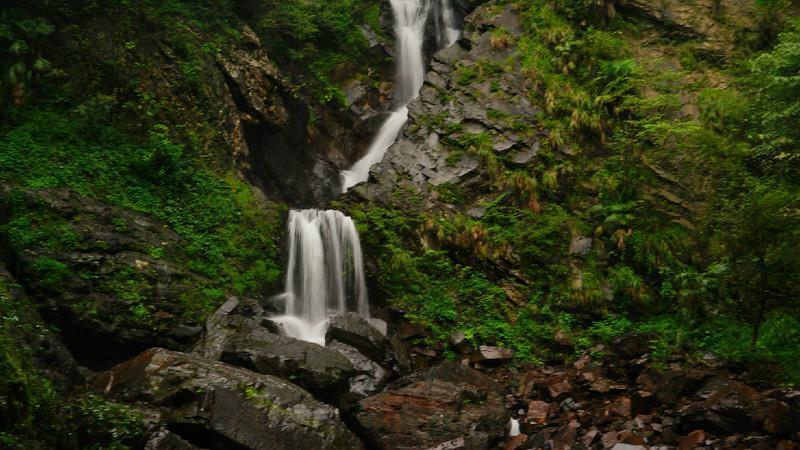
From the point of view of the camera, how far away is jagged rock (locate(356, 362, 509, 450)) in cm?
983

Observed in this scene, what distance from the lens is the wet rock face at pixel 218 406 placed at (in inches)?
291

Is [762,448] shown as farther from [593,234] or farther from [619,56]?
[619,56]

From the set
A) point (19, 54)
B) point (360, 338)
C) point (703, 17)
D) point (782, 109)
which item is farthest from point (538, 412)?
point (703, 17)

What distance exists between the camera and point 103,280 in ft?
36.1

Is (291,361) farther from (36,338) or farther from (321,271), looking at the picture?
(321,271)

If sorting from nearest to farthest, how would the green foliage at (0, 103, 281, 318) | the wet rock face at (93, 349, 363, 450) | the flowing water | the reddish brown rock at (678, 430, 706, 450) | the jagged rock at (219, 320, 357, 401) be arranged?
the wet rock face at (93, 349, 363, 450) < the reddish brown rock at (678, 430, 706, 450) < the jagged rock at (219, 320, 357, 401) < the green foliage at (0, 103, 281, 318) < the flowing water

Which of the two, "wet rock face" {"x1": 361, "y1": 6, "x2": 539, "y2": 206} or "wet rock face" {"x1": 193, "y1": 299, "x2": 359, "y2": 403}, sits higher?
"wet rock face" {"x1": 361, "y1": 6, "x2": 539, "y2": 206}

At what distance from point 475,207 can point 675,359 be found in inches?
257

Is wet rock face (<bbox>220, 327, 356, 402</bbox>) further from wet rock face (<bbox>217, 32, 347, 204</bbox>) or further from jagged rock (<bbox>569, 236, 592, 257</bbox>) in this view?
wet rock face (<bbox>217, 32, 347, 204</bbox>)

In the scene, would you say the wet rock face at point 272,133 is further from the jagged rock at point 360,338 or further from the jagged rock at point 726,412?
the jagged rock at point 726,412

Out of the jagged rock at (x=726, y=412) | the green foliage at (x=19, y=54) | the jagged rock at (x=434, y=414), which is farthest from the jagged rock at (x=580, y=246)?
the green foliage at (x=19, y=54)

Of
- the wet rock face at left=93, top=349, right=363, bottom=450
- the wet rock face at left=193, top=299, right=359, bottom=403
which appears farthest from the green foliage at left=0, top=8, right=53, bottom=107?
the wet rock face at left=93, top=349, right=363, bottom=450

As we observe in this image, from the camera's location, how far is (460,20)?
2353 centimetres

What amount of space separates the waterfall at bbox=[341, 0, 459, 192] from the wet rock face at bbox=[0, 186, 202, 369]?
8.80 meters
